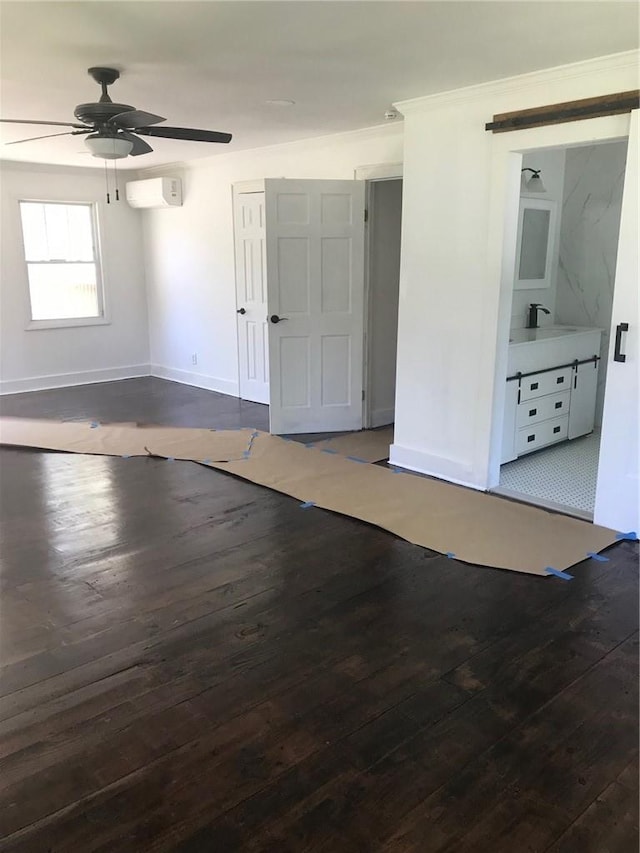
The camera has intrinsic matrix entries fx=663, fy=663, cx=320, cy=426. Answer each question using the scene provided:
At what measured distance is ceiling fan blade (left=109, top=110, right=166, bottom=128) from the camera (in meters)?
3.23

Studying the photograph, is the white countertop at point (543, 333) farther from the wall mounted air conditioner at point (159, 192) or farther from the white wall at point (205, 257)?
the wall mounted air conditioner at point (159, 192)

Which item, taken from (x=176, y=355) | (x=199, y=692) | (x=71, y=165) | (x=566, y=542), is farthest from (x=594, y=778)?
(x=71, y=165)

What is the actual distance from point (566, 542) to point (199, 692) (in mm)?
2128

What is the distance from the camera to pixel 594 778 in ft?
6.48

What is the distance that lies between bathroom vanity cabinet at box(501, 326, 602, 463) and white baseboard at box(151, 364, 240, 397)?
3.31 m

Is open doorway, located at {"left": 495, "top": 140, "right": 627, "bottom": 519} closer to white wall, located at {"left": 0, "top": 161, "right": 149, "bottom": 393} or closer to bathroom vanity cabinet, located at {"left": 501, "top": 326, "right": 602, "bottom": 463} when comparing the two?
bathroom vanity cabinet, located at {"left": 501, "top": 326, "right": 602, "bottom": 463}

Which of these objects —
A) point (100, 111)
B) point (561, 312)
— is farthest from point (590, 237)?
point (100, 111)

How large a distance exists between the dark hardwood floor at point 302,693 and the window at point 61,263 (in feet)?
14.4

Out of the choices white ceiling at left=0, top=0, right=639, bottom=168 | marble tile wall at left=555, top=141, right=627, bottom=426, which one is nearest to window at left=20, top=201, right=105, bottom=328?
white ceiling at left=0, top=0, right=639, bottom=168

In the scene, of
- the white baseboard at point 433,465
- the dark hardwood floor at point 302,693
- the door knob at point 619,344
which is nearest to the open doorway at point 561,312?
the white baseboard at point 433,465

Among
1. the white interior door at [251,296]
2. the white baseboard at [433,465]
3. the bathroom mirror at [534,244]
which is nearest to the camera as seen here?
the white baseboard at [433,465]

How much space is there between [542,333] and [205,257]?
3832 millimetres

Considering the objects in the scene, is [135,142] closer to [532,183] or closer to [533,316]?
[532,183]

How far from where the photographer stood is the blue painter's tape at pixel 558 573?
3186 mm
